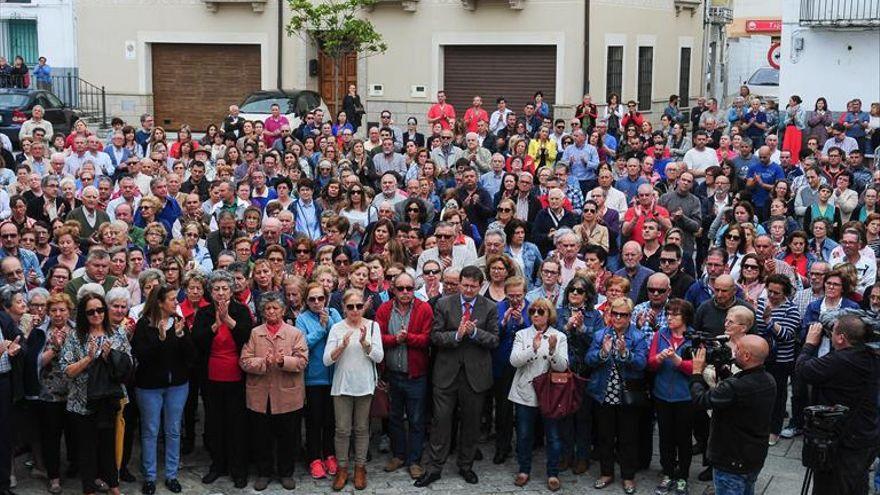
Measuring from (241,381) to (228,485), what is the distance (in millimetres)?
889

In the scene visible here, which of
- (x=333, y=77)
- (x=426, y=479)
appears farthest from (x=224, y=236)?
(x=333, y=77)

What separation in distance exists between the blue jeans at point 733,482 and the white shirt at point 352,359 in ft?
9.62

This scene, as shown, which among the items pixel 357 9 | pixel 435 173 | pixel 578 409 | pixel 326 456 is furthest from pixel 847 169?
pixel 357 9

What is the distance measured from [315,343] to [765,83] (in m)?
31.4

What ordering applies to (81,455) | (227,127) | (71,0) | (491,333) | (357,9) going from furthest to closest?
(71,0) → (357,9) → (227,127) → (491,333) → (81,455)

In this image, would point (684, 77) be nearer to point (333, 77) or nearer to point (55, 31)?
point (333, 77)

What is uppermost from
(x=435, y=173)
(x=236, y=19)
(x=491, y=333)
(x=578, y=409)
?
(x=236, y=19)

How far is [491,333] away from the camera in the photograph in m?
9.30

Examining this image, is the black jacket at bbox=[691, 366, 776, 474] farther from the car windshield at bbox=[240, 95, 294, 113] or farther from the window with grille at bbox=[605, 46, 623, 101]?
the window with grille at bbox=[605, 46, 623, 101]

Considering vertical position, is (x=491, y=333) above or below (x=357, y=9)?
below

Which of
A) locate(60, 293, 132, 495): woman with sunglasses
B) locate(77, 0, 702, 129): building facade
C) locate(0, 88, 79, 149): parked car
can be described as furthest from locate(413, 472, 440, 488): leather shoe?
locate(77, 0, 702, 129): building facade

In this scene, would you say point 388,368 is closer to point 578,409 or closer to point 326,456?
point 326,456

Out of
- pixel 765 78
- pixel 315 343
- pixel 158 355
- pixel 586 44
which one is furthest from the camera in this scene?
pixel 765 78

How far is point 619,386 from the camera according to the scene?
29.8 feet
